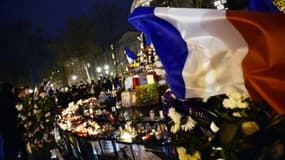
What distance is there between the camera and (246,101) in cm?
328

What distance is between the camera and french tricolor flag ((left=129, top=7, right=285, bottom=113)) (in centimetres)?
311

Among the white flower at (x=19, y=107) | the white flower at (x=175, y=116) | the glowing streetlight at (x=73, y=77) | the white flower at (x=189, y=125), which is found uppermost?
the white flower at (x=175, y=116)

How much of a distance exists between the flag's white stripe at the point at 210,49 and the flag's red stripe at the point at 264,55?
0.06 metres

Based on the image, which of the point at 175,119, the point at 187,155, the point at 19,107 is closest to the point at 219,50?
the point at 175,119

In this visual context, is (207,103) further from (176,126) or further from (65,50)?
(65,50)

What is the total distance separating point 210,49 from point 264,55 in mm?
402

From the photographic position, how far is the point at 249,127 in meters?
3.22

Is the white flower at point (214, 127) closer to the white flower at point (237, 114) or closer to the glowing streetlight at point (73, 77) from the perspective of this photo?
the white flower at point (237, 114)

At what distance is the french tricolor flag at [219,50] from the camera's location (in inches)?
122

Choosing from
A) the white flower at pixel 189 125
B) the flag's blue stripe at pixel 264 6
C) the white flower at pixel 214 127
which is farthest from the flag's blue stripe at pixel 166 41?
the flag's blue stripe at pixel 264 6

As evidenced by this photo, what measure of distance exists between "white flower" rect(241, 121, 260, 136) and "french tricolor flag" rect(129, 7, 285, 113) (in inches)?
7.7

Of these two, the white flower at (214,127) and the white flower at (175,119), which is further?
the white flower at (175,119)

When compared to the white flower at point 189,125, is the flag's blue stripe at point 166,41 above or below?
above

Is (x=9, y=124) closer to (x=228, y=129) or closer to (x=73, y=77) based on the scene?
(x=228, y=129)
